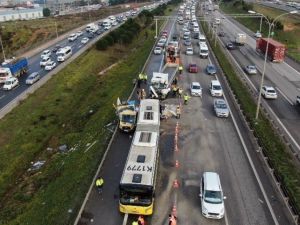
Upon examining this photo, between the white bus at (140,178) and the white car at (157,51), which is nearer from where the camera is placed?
the white bus at (140,178)

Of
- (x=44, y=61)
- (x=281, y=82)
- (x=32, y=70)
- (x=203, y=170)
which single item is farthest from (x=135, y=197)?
(x=44, y=61)

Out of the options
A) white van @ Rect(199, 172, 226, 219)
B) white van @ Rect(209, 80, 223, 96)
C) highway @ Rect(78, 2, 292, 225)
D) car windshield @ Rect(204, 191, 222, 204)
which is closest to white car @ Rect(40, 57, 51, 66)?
white van @ Rect(209, 80, 223, 96)

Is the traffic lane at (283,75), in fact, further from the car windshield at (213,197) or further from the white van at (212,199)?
the car windshield at (213,197)

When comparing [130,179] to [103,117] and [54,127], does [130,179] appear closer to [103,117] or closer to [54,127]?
[103,117]

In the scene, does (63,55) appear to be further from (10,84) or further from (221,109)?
(221,109)

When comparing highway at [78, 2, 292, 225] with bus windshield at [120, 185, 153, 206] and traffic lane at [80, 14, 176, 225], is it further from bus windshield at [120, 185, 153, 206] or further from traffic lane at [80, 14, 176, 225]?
bus windshield at [120, 185, 153, 206]

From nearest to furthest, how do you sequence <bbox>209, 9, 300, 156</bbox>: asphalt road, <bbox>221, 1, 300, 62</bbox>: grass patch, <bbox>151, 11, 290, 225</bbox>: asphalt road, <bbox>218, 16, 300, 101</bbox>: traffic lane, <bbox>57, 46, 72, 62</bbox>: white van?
<bbox>151, 11, 290, 225</bbox>: asphalt road → <bbox>209, 9, 300, 156</bbox>: asphalt road → <bbox>218, 16, 300, 101</bbox>: traffic lane → <bbox>57, 46, 72, 62</bbox>: white van → <bbox>221, 1, 300, 62</bbox>: grass patch

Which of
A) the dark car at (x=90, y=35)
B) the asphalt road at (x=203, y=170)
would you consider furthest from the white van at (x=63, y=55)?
the asphalt road at (x=203, y=170)
